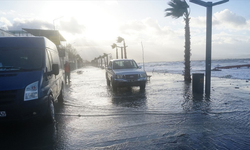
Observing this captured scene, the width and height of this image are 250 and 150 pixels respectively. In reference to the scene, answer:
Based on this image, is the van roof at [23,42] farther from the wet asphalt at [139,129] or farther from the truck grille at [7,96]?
the wet asphalt at [139,129]

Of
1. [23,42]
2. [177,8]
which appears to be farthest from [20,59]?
[177,8]

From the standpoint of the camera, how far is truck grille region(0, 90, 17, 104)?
148 inches

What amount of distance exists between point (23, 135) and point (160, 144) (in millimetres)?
2998

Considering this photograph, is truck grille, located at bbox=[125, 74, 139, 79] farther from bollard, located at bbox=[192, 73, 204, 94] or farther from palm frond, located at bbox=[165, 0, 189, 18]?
Result: palm frond, located at bbox=[165, 0, 189, 18]

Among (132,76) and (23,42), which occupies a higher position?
(23,42)

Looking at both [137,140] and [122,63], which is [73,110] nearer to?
[137,140]

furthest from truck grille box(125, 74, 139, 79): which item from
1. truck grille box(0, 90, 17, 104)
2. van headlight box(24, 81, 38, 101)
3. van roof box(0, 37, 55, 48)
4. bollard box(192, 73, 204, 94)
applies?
truck grille box(0, 90, 17, 104)

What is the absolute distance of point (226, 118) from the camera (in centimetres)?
495

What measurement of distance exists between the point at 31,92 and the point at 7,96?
45 centimetres

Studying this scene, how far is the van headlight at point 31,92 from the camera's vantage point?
12.8ft

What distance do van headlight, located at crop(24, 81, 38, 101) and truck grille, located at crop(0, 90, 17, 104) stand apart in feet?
0.69

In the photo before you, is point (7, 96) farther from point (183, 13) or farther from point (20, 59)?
point (183, 13)

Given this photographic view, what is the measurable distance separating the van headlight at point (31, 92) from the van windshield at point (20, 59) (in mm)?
683

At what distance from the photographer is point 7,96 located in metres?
3.80
